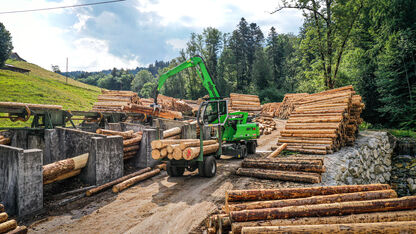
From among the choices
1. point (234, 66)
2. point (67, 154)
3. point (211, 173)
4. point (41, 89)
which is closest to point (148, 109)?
point (67, 154)

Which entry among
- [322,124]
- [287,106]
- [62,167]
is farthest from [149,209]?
[287,106]

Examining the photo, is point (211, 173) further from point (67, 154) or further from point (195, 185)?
point (67, 154)

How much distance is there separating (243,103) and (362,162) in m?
17.8

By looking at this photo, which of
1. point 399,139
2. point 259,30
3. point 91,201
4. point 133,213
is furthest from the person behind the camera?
point 259,30

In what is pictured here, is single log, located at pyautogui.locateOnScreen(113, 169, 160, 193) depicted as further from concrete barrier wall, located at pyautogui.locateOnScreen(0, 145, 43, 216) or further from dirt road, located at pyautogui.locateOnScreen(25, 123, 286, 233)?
concrete barrier wall, located at pyautogui.locateOnScreen(0, 145, 43, 216)

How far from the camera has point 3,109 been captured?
28.6ft

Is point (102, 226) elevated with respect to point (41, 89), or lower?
lower

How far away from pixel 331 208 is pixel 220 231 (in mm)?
2120

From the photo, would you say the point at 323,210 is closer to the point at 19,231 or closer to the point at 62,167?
the point at 19,231

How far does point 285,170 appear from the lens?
29.2ft

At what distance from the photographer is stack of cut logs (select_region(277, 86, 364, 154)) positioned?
12.1 metres

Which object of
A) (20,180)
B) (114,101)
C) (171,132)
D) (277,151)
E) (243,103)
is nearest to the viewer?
(20,180)

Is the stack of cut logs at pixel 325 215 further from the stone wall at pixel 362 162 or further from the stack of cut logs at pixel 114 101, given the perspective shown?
the stack of cut logs at pixel 114 101

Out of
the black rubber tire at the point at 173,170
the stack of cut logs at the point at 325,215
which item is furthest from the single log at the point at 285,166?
the stack of cut logs at the point at 325,215
